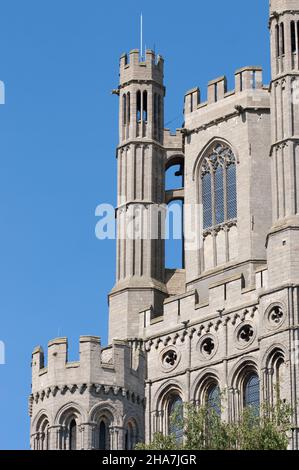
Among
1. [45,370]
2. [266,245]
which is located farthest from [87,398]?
[266,245]

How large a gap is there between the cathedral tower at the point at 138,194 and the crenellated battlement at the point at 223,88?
1308 mm

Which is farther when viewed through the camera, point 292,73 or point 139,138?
point 139,138

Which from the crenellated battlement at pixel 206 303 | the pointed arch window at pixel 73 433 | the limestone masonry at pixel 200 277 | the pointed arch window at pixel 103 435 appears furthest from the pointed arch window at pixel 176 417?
the pointed arch window at pixel 73 433

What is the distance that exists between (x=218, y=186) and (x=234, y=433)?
18649 millimetres

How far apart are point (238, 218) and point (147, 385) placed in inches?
277

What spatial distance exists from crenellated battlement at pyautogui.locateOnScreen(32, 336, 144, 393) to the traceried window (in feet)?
22.8

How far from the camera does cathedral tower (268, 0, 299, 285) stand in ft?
256

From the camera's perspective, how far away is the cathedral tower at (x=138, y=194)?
84.5 m

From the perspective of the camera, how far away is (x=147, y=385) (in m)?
81.7

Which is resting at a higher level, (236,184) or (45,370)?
(236,184)
